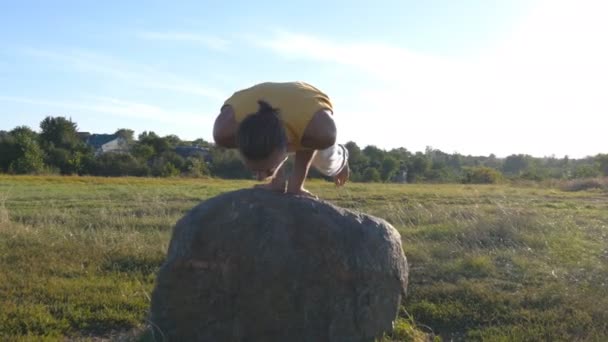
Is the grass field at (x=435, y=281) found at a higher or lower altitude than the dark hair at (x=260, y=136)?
lower

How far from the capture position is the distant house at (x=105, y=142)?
5736cm

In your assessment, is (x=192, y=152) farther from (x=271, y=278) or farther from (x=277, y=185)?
(x=271, y=278)

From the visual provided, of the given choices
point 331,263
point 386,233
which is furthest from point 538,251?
point 331,263

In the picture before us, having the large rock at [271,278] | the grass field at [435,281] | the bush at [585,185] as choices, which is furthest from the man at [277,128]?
the bush at [585,185]

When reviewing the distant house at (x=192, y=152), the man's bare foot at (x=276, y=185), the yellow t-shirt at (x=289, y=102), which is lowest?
the man's bare foot at (x=276, y=185)

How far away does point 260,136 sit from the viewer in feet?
12.3

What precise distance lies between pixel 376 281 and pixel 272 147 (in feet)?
3.45

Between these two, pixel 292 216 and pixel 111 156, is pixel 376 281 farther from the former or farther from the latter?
pixel 111 156

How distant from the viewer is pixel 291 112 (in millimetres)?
4055

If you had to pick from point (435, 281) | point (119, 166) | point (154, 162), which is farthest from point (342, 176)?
point (154, 162)

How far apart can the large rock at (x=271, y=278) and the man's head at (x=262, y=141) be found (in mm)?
327

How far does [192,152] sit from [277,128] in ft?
182

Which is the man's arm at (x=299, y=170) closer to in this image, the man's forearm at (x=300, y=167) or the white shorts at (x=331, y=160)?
the man's forearm at (x=300, y=167)

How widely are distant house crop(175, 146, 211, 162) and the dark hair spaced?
50.8 m
